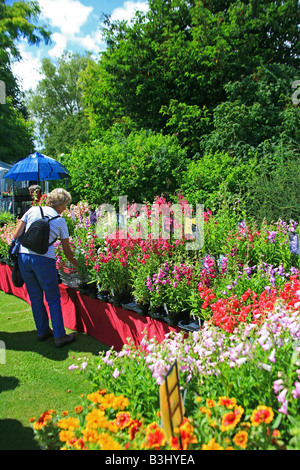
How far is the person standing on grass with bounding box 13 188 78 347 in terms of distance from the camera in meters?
3.49

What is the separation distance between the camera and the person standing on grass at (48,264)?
3494 mm

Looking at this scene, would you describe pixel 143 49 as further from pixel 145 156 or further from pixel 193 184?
pixel 193 184

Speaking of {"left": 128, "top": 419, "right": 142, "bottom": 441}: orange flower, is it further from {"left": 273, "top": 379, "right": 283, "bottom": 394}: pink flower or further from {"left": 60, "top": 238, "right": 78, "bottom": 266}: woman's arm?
{"left": 60, "top": 238, "right": 78, "bottom": 266}: woman's arm

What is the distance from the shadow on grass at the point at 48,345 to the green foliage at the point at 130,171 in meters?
3.92

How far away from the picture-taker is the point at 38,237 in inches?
131

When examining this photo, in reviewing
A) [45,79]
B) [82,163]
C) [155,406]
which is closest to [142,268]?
[155,406]

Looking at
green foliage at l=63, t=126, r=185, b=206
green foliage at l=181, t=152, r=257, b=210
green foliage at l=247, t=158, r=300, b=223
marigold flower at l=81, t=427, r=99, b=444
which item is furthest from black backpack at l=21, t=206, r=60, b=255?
green foliage at l=63, t=126, r=185, b=206

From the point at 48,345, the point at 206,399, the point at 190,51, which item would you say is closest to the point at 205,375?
the point at 206,399

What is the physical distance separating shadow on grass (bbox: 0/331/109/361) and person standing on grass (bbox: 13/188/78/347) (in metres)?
0.09

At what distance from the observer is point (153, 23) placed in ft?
39.7

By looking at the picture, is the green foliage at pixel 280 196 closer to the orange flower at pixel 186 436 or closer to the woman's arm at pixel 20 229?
the woman's arm at pixel 20 229

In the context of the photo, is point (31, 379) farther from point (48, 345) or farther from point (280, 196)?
point (280, 196)

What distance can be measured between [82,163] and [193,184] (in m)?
2.72

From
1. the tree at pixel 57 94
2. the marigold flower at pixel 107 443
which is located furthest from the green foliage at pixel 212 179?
the tree at pixel 57 94
